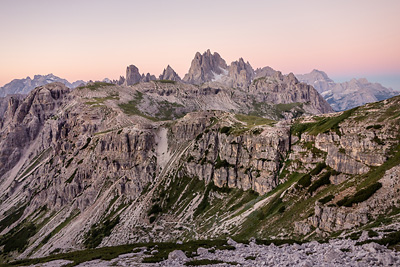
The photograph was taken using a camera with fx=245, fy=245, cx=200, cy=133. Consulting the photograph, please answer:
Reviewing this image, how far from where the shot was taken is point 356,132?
114 meters

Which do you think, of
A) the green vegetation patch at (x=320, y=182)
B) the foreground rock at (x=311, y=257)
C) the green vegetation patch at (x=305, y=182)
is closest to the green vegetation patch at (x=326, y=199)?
the green vegetation patch at (x=320, y=182)

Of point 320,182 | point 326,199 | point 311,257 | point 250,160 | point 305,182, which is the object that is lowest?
point 326,199

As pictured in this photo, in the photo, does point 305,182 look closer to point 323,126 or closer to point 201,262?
point 323,126

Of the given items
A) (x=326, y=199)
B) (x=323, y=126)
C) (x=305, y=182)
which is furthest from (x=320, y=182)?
(x=323, y=126)

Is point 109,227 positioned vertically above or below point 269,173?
below

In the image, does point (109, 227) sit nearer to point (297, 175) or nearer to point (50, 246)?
point (50, 246)

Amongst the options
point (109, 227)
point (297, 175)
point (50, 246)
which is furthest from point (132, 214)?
point (297, 175)

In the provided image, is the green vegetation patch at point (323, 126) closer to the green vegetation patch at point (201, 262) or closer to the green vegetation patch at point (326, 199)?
the green vegetation patch at point (326, 199)

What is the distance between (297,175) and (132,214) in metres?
129

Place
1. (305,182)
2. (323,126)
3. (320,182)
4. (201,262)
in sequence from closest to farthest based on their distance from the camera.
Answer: (201,262)
(320,182)
(305,182)
(323,126)

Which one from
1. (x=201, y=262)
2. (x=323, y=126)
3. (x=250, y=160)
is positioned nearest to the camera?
(x=201, y=262)

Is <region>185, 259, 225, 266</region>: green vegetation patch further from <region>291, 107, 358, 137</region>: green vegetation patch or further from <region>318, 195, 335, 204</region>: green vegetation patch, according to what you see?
<region>291, 107, 358, 137</region>: green vegetation patch

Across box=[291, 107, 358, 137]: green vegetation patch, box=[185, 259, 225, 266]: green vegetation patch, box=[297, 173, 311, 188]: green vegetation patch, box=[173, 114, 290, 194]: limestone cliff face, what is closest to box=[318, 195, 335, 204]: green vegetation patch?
box=[297, 173, 311, 188]: green vegetation patch

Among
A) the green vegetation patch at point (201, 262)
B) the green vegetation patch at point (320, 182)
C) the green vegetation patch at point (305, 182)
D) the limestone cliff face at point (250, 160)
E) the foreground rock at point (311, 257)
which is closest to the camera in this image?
the foreground rock at point (311, 257)
